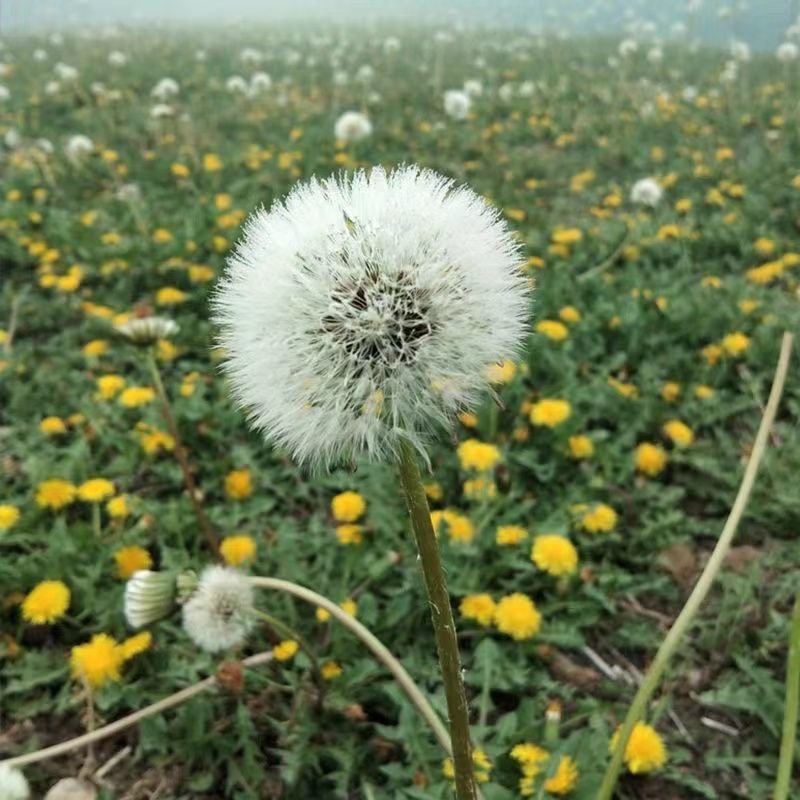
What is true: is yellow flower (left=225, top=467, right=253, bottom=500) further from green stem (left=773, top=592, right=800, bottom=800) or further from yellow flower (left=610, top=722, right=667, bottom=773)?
green stem (left=773, top=592, right=800, bottom=800)

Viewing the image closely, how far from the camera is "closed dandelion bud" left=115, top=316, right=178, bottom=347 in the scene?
196 centimetres

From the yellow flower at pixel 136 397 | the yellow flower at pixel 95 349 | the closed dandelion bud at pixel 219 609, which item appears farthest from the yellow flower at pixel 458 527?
the yellow flower at pixel 95 349

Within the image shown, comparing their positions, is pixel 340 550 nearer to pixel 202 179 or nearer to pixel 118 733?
pixel 118 733

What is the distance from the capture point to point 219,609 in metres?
1.58

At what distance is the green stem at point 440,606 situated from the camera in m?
0.98

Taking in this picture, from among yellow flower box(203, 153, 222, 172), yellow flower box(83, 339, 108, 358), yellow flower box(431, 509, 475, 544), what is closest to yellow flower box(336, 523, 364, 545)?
yellow flower box(431, 509, 475, 544)

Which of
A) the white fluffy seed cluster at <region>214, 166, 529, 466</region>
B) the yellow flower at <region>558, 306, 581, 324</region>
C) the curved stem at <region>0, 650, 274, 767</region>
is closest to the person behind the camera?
the white fluffy seed cluster at <region>214, 166, 529, 466</region>

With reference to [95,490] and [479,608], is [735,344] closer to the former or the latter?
[479,608]

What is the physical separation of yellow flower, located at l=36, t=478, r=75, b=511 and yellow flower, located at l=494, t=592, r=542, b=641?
4.43 ft

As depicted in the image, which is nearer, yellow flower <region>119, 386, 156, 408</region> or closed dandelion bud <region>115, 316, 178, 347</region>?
closed dandelion bud <region>115, 316, 178, 347</region>

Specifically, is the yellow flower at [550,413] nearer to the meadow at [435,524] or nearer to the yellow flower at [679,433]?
the meadow at [435,524]

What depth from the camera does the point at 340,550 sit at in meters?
2.24

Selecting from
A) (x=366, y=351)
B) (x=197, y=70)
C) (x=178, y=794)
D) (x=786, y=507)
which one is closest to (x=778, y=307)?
(x=786, y=507)

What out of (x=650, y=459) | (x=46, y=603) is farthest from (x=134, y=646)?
(x=650, y=459)
